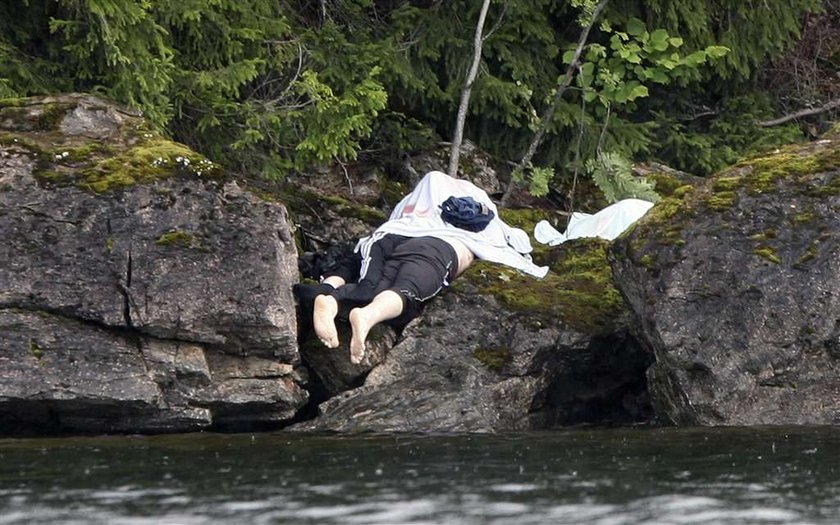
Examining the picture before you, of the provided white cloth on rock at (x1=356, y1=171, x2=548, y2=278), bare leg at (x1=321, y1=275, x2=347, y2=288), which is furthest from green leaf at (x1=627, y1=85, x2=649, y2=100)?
bare leg at (x1=321, y1=275, x2=347, y2=288)

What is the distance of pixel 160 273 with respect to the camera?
10.9 m

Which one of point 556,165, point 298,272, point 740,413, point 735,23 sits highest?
point 735,23

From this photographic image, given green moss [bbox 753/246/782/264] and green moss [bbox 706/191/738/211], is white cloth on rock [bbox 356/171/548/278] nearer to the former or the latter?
green moss [bbox 706/191/738/211]

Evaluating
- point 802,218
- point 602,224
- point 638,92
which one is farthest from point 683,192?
point 638,92

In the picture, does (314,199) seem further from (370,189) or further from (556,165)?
(556,165)

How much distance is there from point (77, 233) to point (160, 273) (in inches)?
25.1

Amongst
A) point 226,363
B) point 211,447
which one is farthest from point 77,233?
point 211,447

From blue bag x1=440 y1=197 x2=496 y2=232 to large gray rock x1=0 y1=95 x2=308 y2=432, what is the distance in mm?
1778

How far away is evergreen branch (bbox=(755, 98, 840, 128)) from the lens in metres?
16.0

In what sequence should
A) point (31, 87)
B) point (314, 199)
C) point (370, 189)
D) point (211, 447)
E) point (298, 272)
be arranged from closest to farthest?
point (211, 447)
point (298, 272)
point (31, 87)
point (314, 199)
point (370, 189)

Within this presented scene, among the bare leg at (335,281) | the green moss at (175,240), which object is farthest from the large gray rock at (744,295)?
the green moss at (175,240)

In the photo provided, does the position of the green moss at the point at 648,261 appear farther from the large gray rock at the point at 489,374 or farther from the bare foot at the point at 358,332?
the bare foot at the point at 358,332

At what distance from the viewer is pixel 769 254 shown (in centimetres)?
1106

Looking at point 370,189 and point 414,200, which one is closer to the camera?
point 414,200
